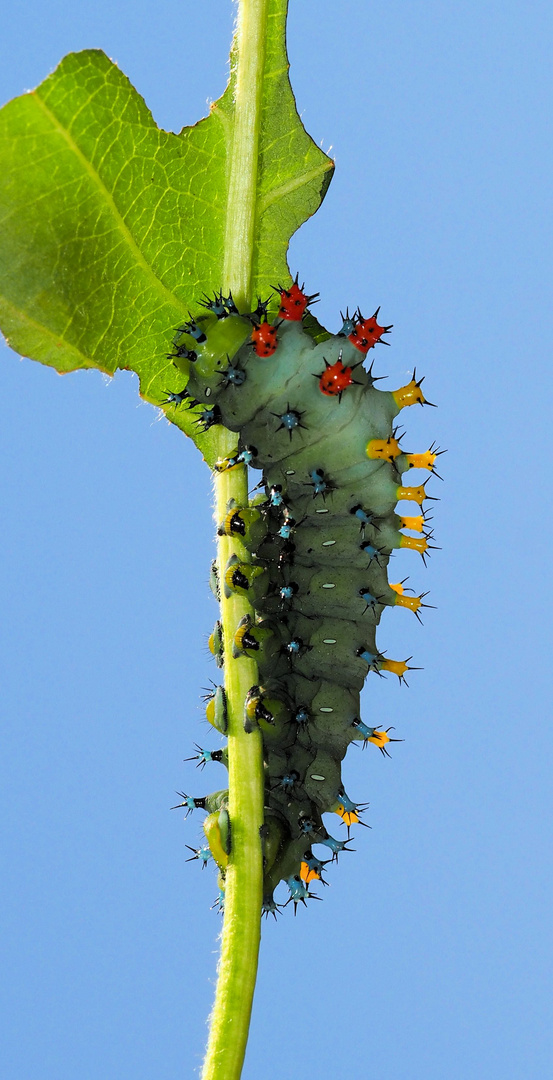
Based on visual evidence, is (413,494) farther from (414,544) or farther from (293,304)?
(293,304)

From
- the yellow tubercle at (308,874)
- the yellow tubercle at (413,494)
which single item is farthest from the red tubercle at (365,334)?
the yellow tubercle at (308,874)

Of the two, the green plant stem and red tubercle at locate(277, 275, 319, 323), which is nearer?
the green plant stem

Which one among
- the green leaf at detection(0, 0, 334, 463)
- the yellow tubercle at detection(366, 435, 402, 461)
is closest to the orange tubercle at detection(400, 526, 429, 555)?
the yellow tubercle at detection(366, 435, 402, 461)

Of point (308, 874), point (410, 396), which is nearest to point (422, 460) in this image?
point (410, 396)

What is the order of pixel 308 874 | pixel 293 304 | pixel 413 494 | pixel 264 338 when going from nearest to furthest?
pixel 264 338 → pixel 293 304 → pixel 413 494 → pixel 308 874

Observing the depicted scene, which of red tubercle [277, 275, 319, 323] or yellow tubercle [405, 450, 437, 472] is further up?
red tubercle [277, 275, 319, 323]

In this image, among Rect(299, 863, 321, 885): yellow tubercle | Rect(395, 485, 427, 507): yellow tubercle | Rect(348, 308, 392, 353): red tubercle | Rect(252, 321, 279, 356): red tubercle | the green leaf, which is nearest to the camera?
the green leaf

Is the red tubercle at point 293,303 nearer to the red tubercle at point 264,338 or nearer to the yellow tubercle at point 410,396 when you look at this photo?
the red tubercle at point 264,338

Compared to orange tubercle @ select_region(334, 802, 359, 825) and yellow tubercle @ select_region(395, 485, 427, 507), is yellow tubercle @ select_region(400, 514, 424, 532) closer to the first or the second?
yellow tubercle @ select_region(395, 485, 427, 507)
